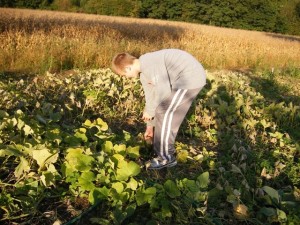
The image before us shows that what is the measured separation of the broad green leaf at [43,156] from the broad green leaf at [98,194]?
1.31ft

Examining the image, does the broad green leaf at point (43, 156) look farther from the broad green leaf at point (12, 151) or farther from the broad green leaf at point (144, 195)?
the broad green leaf at point (144, 195)

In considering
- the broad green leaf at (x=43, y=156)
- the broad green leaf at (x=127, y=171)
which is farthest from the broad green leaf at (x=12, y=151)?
the broad green leaf at (x=127, y=171)

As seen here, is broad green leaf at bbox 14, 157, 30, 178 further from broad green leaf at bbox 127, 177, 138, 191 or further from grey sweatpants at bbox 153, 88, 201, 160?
grey sweatpants at bbox 153, 88, 201, 160

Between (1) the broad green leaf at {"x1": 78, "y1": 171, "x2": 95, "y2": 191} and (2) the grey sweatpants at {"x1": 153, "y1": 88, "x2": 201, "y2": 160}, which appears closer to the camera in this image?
(1) the broad green leaf at {"x1": 78, "y1": 171, "x2": 95, "y2": 191}

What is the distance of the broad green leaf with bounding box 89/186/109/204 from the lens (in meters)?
2.37

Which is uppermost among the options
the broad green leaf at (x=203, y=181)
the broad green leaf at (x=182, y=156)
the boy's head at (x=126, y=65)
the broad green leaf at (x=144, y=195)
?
the boy's head at (x=126, y=65)

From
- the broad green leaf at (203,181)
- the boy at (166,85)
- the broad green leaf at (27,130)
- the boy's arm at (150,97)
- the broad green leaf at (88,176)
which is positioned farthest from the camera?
the boy's arm at (150,97)

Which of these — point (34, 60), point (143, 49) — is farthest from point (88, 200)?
point (143, 49)

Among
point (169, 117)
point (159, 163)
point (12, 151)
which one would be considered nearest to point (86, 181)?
point (12, 151)

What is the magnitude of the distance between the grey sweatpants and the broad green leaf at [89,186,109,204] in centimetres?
112

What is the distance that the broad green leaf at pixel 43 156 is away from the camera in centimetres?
243

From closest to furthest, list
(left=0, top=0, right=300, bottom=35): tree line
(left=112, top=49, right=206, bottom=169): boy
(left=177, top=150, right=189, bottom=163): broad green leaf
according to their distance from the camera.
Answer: (left=112, top=49, right=206, bottom=169): boy
(left=177, top=150, right=189, bottom=163): broad green leaf
(left=0, top=0, right=300, bottom=35): tree line

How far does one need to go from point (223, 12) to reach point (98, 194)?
5182 centimetres

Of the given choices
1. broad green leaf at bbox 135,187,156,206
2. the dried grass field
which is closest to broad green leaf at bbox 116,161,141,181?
the dried grass field
